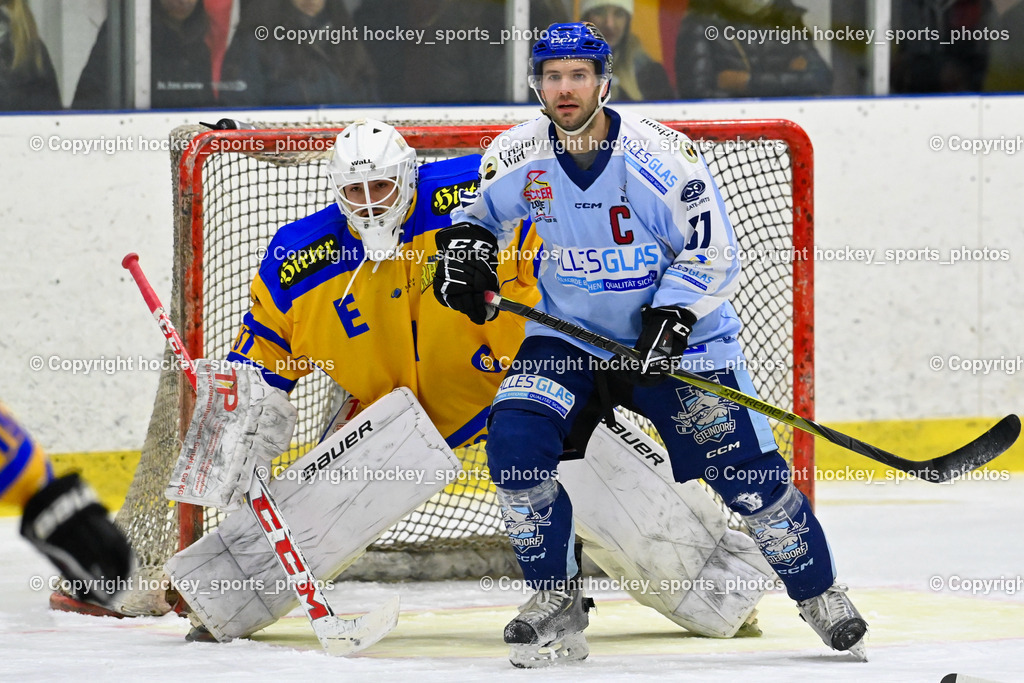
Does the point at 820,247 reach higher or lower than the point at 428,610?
higher

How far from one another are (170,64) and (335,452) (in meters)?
2.63

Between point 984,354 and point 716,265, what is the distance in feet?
10.4

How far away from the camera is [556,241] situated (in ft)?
10.1

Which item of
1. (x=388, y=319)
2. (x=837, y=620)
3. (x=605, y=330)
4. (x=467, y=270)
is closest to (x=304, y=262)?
(x=388, y=319)

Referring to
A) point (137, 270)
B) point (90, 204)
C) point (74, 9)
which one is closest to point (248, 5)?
point (74, 9)

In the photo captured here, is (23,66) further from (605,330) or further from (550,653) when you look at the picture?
(550,653)

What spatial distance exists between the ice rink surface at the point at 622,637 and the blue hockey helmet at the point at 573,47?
127cm

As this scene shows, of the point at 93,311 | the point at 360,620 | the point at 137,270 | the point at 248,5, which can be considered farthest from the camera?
the point at 248,5

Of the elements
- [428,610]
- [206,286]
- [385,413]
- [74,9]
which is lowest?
[428,610]

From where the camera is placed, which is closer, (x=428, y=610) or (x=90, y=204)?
(x=428, y=610)

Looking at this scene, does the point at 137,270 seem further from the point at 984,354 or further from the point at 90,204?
the point at 984,354

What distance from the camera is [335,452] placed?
3.42 m

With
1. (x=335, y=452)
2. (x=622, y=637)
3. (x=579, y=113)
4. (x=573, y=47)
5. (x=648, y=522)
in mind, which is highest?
(x=573, y=47)

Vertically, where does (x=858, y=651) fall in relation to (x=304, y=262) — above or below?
below
